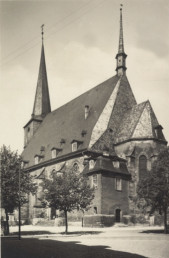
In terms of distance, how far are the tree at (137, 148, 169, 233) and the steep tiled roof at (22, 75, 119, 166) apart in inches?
563

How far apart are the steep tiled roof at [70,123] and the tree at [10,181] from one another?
12692 mm

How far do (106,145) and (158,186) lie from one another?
15019 mm

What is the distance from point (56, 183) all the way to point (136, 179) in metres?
13.3

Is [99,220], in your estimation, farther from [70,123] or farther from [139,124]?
[70,123]

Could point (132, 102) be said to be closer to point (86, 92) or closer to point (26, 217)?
point (86, 92)

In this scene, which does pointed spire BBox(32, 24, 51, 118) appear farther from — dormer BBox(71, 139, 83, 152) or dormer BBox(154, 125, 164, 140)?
dormer BBox(154, 125, 164, 140)

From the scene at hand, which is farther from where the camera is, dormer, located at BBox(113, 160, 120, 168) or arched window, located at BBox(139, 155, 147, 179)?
arched window, located at BBox(139, 155, 147, 179)

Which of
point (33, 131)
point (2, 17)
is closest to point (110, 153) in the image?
point (33, 131)

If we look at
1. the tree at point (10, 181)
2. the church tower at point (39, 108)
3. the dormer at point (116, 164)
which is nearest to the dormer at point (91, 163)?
the dormer at point (116, 164)

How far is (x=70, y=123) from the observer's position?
160 ft

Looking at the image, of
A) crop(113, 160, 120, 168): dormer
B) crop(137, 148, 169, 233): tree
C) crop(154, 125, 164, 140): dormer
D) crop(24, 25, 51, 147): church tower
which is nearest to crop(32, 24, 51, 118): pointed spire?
crop(24, 25, 51, 147): church tower

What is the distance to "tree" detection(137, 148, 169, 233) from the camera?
2559cm

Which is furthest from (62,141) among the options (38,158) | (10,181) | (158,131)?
(10,181)

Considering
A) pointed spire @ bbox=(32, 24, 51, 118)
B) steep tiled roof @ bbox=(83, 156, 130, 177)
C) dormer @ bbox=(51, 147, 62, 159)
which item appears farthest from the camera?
pointed spire @ bbox=(32, 24, 51, 118)
